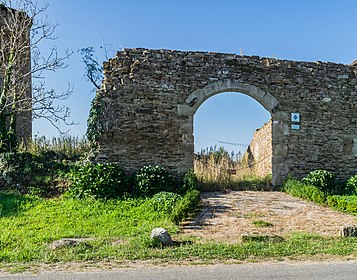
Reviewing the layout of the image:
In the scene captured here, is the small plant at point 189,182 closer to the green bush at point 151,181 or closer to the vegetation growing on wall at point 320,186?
the green bush at point 151,181

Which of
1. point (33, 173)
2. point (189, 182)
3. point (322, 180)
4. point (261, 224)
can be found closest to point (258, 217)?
point (261, 224)

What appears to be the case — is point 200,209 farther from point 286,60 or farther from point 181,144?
point 286,60

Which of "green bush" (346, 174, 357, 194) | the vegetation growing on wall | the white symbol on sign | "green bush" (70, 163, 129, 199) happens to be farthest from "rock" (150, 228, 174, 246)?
"green bush" (346, 174, 357, 194)

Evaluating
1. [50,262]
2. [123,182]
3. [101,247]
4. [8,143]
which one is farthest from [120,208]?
[8,143]

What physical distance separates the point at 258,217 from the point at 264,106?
4.85m

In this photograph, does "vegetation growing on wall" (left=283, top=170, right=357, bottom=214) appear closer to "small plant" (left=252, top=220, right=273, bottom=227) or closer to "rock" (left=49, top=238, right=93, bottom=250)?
"small plant" (left=252, top=220, right=273, bottom=227)

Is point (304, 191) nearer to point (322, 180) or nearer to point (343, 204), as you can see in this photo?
point (322, 180)

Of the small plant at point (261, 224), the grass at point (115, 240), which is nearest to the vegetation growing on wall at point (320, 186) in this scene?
the small plant at point (261, 224)

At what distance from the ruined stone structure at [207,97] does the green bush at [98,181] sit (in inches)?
30.4

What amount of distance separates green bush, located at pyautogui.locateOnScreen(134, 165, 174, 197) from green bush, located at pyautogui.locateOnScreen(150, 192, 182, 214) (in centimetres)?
83

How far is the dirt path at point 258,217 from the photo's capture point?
6.78 meters

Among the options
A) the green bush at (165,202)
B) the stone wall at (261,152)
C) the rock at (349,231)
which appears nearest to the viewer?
the rock at (349,231)

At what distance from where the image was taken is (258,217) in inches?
312

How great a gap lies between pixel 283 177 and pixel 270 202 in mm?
2406
